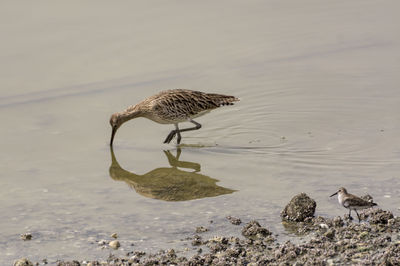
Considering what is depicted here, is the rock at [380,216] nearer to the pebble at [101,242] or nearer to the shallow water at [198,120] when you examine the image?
the shallow water at [198,120]

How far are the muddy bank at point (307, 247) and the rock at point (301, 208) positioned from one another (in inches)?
2.4

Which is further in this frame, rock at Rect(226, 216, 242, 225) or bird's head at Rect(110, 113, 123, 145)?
bird's head at Rect(110, 113, 123, 145)

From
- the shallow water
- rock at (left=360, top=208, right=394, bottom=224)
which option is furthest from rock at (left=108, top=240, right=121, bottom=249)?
rock at (left=360, top=208, right=394, bottom=224)

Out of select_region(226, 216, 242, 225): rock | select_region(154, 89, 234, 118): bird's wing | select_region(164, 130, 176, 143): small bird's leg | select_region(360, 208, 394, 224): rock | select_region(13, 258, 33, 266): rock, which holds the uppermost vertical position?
select_region(154, 89, 234, 118): bird's wing

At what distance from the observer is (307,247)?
9.04 metres

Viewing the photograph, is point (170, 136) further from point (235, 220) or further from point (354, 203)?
point (354, 203)

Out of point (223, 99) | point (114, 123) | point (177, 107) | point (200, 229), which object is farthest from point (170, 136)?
point (200, 229)

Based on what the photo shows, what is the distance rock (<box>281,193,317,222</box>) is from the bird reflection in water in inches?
61.9

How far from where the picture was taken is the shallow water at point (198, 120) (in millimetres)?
10719

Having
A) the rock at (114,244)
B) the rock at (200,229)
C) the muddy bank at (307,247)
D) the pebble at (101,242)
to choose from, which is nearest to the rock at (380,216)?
the muddy bank at (307,247)

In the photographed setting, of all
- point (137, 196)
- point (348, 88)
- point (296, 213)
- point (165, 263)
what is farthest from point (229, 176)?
point (348, 88)

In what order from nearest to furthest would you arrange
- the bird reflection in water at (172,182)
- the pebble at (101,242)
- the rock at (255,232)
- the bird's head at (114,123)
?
the rock at (255,232) < the pebble at (101,242) < the bird reflection in water at (172,182) < the bird's head at (114,123)

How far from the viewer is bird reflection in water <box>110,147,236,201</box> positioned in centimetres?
1152

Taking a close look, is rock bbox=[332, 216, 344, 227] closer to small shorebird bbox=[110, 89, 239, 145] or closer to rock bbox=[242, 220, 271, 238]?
rock bbox=[242, 220, 271, 238]
